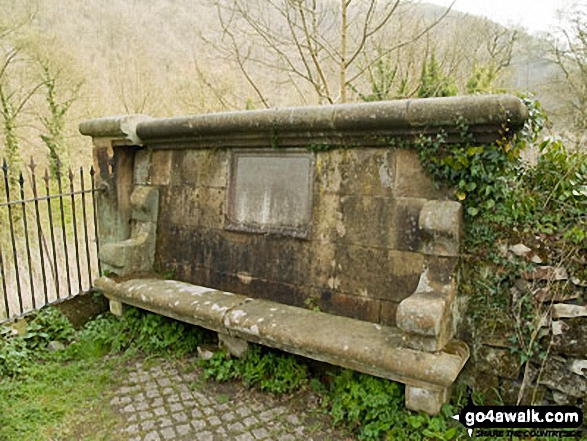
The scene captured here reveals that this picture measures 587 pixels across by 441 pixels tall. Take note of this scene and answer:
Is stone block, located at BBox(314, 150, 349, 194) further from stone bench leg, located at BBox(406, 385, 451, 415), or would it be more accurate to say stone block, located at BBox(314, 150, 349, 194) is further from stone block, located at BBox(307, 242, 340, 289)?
stone bench leg, located at BBox(406, 385, 451, 415)

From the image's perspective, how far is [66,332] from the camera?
3.87m

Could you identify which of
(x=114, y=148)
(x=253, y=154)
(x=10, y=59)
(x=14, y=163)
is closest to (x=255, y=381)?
(x=253, y=154)

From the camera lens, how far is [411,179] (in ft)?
9.14

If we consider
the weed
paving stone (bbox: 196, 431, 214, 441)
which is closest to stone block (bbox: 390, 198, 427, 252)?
the weed

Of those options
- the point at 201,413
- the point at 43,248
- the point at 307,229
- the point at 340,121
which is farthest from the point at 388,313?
the point at 43,248

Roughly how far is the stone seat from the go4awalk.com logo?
20cm

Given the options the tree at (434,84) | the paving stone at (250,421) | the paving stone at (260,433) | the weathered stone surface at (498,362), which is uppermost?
the tree at (434,84)

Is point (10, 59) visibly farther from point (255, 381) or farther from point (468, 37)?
point (468, 37)

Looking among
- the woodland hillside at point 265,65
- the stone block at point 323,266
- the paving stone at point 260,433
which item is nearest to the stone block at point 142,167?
the stone block at point 323,266

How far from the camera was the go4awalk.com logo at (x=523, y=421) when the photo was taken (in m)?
2.32

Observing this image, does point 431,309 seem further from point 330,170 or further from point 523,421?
point 330,170

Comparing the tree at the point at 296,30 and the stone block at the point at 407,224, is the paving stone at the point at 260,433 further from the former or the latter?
the tree at the point at 296,30

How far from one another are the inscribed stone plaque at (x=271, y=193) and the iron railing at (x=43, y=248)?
1527 millimetres

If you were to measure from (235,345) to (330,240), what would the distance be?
45.3 inches
